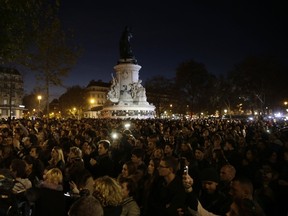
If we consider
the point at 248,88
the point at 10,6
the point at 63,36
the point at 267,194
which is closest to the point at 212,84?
the point at 248,88

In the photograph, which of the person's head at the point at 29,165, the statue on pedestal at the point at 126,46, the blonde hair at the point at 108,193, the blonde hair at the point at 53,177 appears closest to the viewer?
the blonde hair at the point at 108,193

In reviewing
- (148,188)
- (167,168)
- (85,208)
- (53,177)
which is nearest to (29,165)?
(53,177)

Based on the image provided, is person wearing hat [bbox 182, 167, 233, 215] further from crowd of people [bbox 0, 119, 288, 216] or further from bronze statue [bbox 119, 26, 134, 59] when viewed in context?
bronze statue [bbox 119, 26, 134, 59]

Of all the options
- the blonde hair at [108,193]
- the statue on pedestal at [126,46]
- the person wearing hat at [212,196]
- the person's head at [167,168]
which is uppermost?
the statue on pedestal at [126,46]

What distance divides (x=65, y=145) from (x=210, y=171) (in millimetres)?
6134

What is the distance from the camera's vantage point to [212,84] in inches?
2965

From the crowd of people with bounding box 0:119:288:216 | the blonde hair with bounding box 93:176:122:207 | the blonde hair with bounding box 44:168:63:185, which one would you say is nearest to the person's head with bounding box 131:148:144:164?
the crowd of people with bounding box 0:119:288:216

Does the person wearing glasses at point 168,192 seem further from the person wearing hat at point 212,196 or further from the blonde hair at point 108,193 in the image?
the blonde hair at point 108,193

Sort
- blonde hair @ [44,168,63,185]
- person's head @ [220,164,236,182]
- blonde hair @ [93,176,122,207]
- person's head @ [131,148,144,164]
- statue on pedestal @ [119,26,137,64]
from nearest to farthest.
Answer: blonde hair @ [93,176,122,207], blonde hair @ [44,168,63,185], person's head @ [220,164,236,182], person's head @ [131,148,144,164], statue on pedestal @ [119,26,137,64]

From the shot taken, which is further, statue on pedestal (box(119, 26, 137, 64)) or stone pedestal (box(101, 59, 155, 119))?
statue on pedestal (box(119, 26, 137, 64))

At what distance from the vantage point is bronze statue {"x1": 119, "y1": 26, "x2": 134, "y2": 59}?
51906 mm

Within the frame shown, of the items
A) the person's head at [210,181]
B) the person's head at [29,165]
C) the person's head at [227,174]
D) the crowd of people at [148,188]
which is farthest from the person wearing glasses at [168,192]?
the person's head at [29,165]

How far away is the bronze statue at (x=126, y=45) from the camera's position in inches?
2044

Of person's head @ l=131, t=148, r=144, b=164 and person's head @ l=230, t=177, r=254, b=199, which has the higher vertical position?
person's head @ l=131, t=148, r=144, b=164
